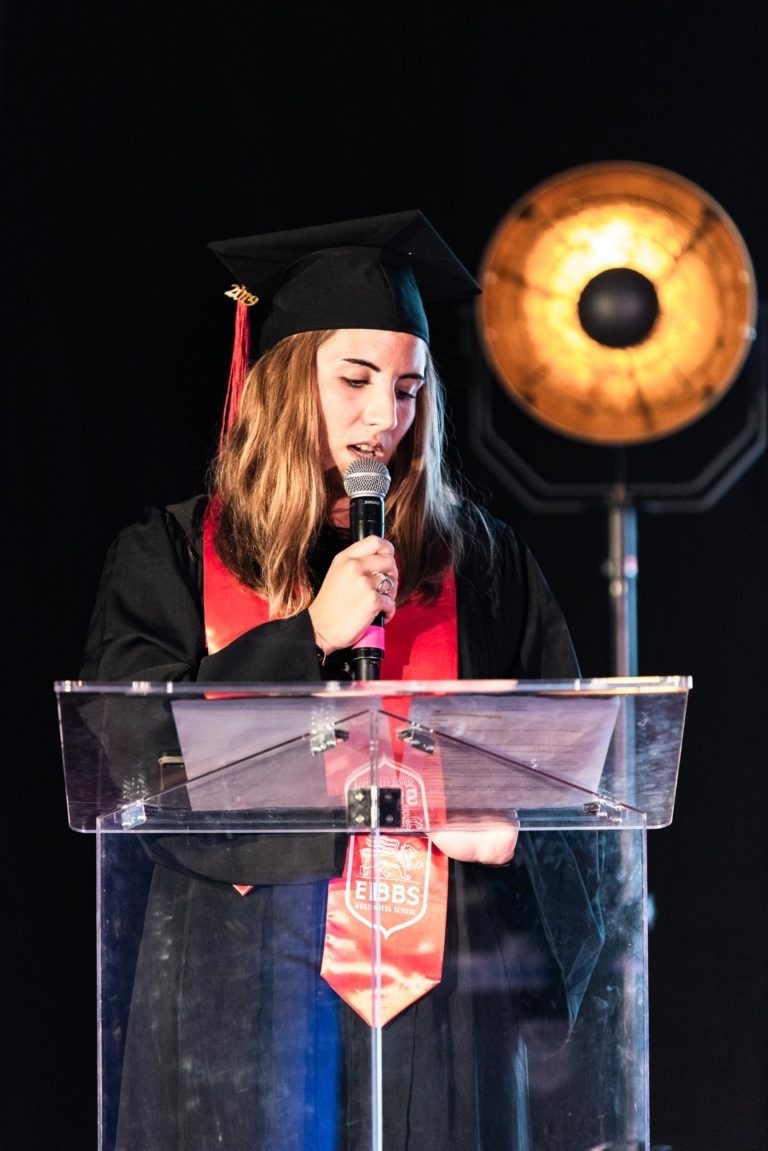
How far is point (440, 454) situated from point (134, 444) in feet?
3.00

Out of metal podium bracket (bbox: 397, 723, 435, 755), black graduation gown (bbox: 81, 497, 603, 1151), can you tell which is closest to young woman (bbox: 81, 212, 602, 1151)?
black graduation gown (bbox: 81, 497, 603, 1151)

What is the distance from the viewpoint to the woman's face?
6.92ft

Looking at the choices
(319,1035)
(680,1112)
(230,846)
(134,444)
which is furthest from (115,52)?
(680,1112)

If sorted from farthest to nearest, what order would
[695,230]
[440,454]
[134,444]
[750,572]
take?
1. [750,572]
2. [134,444]
3. [695,230]
4. [440,454]

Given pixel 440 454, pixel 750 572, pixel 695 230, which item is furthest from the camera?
pixel 750 572

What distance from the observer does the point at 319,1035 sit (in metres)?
1.30

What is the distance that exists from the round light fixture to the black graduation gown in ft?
5.22

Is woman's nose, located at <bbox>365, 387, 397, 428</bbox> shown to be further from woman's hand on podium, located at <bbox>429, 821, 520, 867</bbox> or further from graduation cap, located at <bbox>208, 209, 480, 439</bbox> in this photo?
woman's hand on podium, located at <bbox>429, 821, 520, 867</bbox>

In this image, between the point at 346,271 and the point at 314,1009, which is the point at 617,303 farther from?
the point at 314,1009

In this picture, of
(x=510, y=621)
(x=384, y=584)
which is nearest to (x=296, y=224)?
(x=510, y=621)

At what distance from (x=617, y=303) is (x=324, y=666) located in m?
1.17

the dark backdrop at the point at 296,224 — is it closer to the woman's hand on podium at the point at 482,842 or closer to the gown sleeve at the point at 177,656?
the gown sleeve at the point at 177,656

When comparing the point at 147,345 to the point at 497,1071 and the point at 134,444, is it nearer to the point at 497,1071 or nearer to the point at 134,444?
the point at 134,444

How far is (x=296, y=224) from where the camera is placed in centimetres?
316
